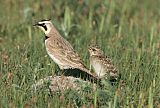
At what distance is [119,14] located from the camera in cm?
1341

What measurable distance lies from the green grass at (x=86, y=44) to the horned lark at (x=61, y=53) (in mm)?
151

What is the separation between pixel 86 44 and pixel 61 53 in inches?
49.2

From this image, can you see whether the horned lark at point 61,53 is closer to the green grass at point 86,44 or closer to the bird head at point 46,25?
the bird head at point 46,25

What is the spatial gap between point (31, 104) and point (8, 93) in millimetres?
528

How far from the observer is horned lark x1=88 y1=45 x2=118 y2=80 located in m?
8.03

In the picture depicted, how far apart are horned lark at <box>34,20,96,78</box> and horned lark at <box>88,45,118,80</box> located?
0.23m

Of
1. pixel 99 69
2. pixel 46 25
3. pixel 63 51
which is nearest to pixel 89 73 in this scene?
pixel 99 69

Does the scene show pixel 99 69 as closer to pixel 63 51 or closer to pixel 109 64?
pixel 109 64

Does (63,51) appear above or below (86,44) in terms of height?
below

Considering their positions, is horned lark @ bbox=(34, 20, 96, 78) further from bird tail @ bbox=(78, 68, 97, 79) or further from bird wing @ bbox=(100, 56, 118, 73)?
bird wing @ bbox=(100, 56, 118, 73)

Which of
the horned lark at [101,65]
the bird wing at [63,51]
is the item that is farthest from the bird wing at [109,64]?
the bird wing at [63,51]

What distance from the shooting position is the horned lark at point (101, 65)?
26.3ft

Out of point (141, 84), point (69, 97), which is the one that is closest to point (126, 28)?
point (141, 84)

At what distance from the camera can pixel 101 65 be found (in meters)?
8.23
